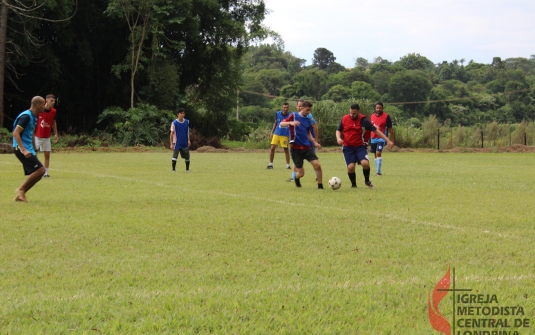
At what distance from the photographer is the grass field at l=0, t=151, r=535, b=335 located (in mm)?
4320

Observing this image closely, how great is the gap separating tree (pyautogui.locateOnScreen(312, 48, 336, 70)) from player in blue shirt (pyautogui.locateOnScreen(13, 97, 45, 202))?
155 meters

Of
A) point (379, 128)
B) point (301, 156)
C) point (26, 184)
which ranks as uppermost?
point (379, 128)

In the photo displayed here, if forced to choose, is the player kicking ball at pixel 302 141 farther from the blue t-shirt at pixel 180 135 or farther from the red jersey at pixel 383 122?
the blue t-shirt at pixel 180 135

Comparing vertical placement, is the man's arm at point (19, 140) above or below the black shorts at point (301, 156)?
above

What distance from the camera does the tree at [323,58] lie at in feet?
539

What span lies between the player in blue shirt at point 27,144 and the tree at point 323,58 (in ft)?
509

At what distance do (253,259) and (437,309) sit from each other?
2.24m

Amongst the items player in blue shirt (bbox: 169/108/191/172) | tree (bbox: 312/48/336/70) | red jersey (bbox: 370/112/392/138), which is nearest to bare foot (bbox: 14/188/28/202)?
player in blue shirt (bbox: 169/108/191/172)

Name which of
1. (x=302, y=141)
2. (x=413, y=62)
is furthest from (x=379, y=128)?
(x=413, y=62)

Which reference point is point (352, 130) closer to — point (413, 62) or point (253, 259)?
point (253, 259)

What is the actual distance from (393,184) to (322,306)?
10388 millimetres

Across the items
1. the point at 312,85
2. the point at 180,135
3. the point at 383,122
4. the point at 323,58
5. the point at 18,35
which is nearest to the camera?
the point at 383,122

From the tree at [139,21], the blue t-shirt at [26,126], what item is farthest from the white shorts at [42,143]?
the tree at [139,21]

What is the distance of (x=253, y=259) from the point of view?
6.23 m
